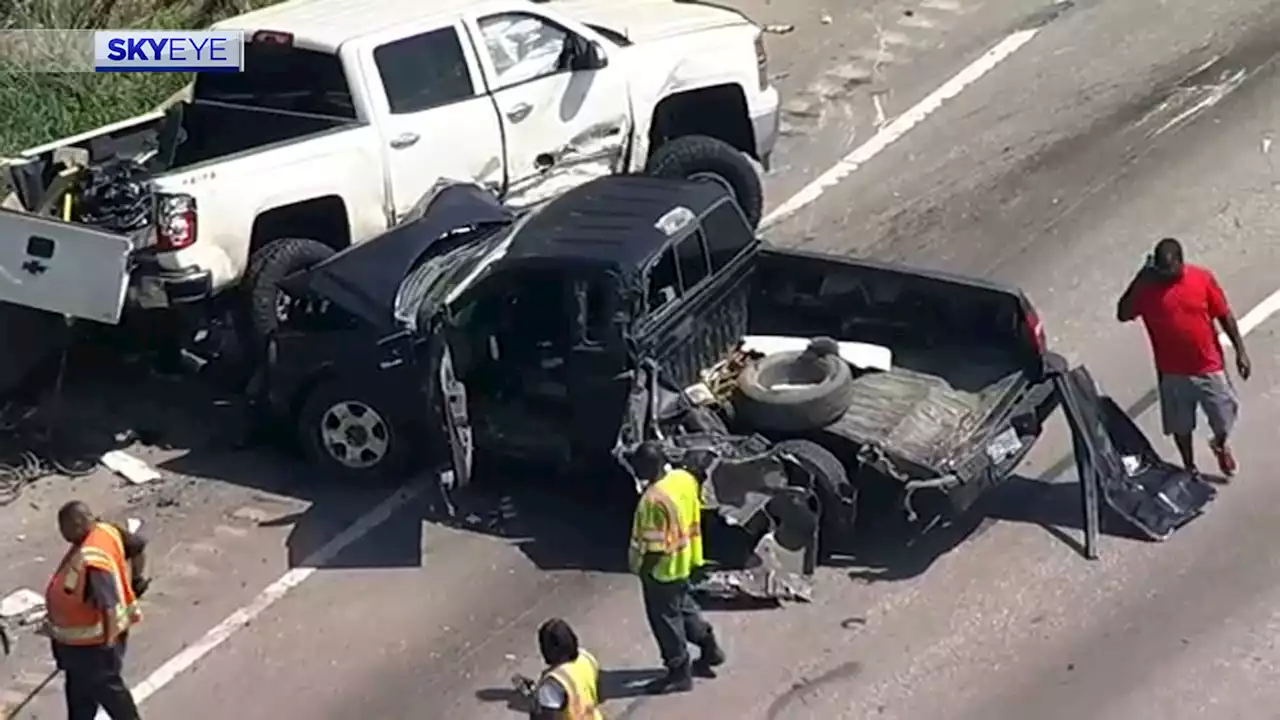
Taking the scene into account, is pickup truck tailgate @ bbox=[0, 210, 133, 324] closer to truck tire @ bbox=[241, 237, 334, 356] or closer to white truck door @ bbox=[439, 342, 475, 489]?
truck tire @ bbox=[241, 237, 334, 356]

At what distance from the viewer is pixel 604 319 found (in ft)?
40.7

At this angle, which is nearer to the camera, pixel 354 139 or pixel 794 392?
pixel 794 392

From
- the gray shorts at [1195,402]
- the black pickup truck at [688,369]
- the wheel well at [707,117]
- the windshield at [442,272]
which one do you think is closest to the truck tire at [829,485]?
the black pickup truck at [688,369]

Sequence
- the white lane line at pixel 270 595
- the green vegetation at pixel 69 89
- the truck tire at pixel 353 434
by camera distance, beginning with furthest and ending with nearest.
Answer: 1. the green vegetation at pixel 69 89
2. the truck tire at pixel 353 434
3. the white lane line at pixel 270 595

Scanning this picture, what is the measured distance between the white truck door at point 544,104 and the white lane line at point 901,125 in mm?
1632

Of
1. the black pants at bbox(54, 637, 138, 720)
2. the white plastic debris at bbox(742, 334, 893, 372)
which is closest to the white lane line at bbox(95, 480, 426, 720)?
the black pants at bbox(54, 637, 138, 720)

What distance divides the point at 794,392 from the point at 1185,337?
2082 millimetres

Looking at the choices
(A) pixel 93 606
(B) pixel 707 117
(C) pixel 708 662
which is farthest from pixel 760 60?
(A) pixel 93 606

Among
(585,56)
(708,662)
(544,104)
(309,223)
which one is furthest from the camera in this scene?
(585,56)

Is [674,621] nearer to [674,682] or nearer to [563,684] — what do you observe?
[674,682]

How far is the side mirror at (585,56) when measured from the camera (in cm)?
1523

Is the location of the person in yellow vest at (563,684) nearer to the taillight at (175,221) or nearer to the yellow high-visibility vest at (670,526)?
the yellow high-visibility vest at (670,526)

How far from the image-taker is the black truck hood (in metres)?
13.2

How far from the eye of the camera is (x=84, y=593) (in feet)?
34.4
